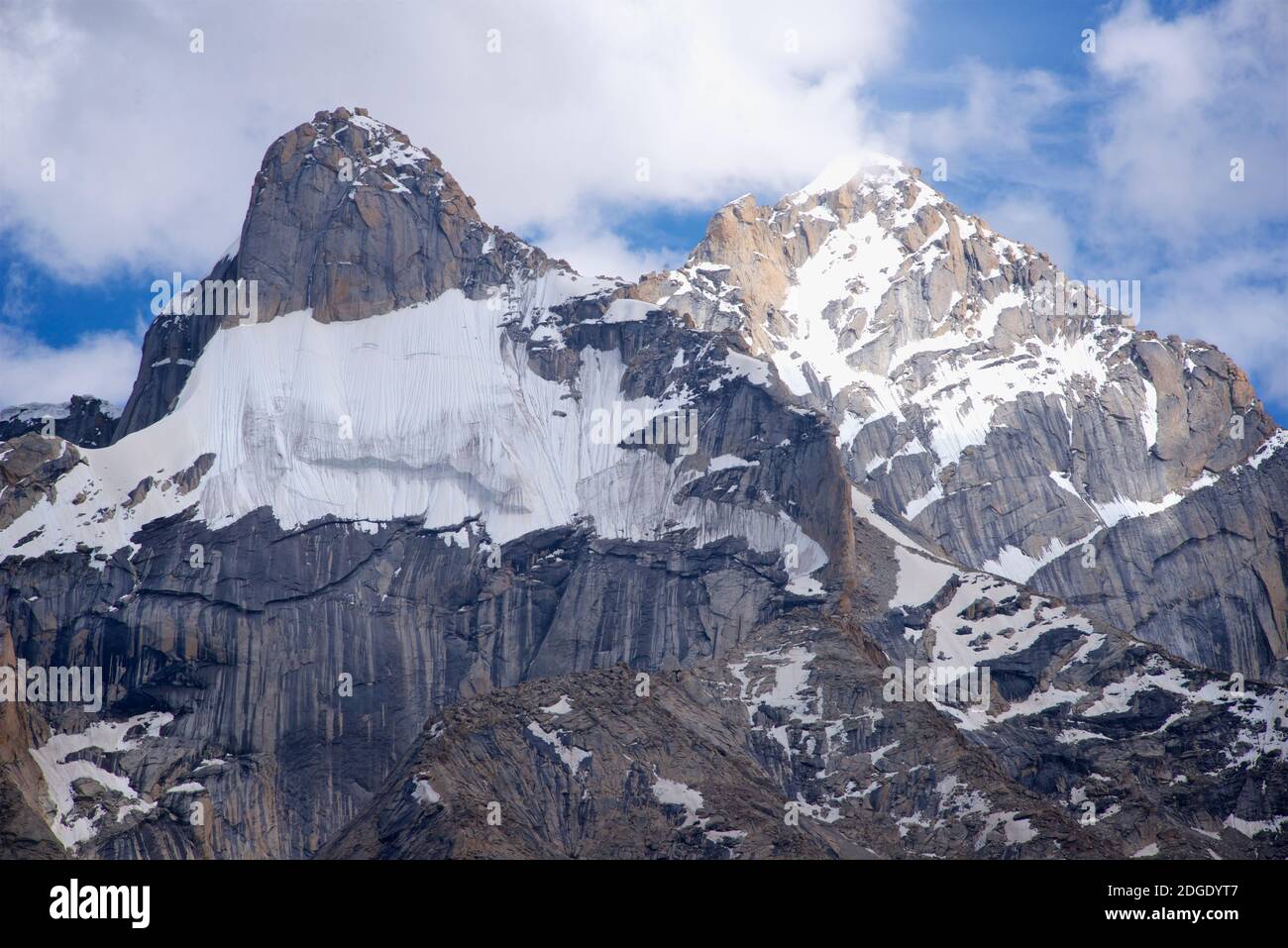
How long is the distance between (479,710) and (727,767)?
60.5 feet

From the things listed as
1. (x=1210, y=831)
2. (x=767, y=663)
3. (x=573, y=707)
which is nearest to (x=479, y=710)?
(x=573, y=707)

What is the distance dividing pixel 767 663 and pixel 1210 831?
4304 cm

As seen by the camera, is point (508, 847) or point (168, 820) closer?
point (508, 847)
